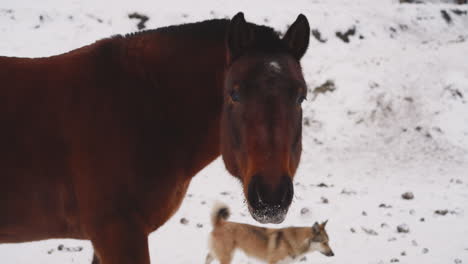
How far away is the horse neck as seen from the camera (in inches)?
103

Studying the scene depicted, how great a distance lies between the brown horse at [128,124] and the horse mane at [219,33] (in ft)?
0.04

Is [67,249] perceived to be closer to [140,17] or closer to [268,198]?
[268,198]

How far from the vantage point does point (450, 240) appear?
569 centimetres

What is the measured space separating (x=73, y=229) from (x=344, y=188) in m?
6.63

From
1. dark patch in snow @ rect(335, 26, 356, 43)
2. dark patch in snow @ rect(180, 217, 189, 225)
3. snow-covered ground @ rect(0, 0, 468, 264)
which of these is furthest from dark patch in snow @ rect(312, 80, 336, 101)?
dark patch in snow @ rect(180, 217, 189, 225)

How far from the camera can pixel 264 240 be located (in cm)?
545

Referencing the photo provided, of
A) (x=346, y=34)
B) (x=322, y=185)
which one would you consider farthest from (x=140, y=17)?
(x=322, y=185)

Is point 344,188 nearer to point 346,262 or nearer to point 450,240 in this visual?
point 450,240

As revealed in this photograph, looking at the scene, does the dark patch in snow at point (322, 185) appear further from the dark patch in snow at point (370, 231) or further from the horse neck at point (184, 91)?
the horse neck at point (184, 91)

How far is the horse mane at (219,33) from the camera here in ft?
7.68

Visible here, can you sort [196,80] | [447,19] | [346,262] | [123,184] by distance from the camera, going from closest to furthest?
[123,184]
[196,80]
[346,262]
[447,19]

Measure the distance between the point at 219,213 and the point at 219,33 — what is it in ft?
10.1

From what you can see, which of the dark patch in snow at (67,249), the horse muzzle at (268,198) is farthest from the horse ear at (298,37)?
the dark patch in snow at (67,249)

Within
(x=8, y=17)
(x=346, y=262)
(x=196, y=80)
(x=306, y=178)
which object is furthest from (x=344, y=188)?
(x=8, y=17)
